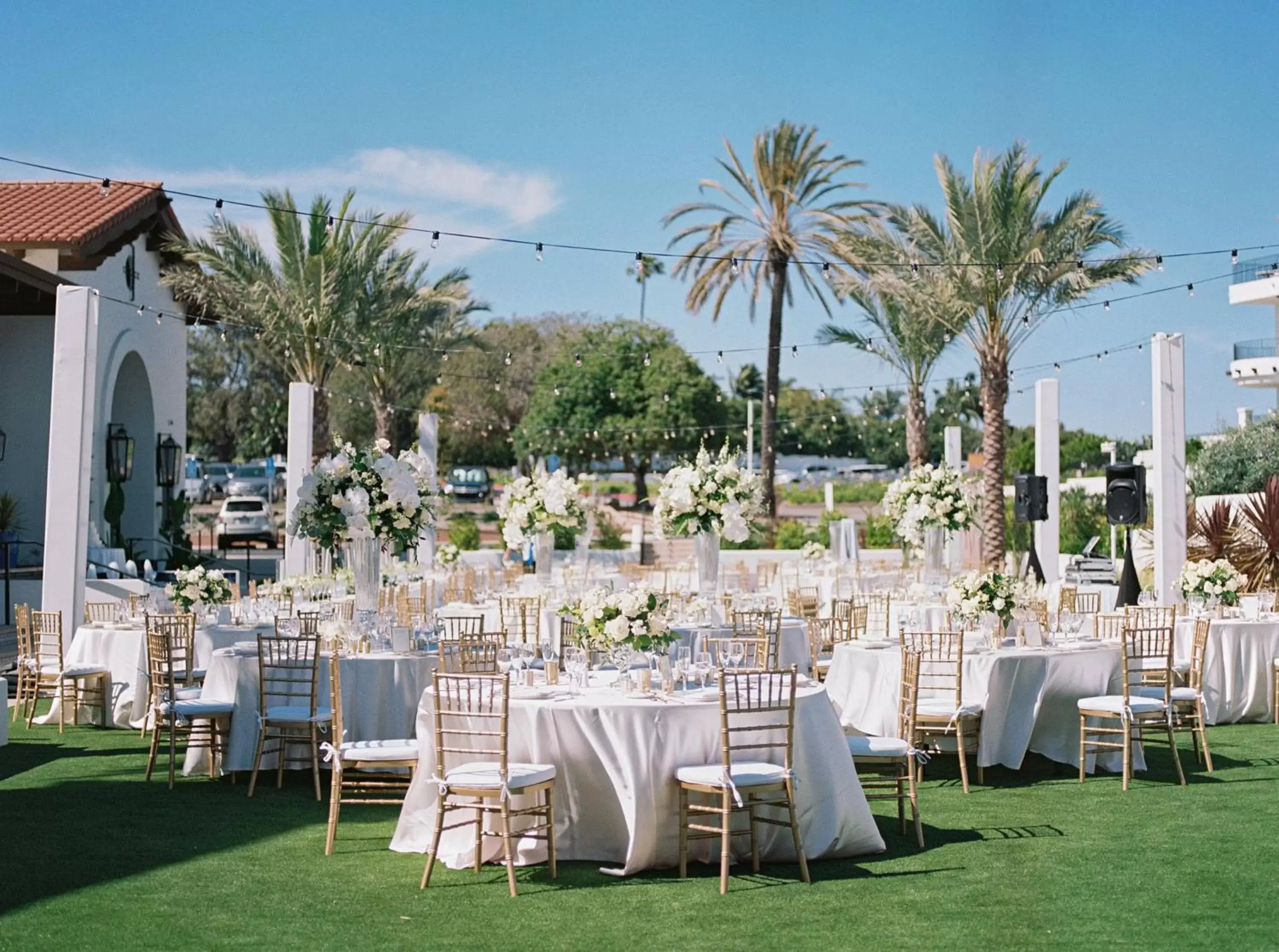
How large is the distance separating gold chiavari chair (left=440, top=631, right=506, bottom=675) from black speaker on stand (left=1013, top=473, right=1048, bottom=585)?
10.9 m

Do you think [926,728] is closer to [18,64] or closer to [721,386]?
[18,64]

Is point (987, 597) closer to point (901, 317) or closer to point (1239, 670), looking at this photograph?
point (1239, 670)

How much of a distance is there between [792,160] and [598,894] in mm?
22858

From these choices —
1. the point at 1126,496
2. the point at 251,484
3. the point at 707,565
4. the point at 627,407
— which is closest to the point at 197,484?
the point at 251,484

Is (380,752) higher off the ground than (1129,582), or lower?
lower

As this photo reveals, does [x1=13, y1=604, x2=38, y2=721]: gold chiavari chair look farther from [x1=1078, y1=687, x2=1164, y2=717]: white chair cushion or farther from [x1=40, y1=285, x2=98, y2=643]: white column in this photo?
[x1=1078, y1=687, x2=1164, y2=717]: white chair cushion

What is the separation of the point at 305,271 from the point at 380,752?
61.4 feet

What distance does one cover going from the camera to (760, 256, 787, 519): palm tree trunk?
28578 millimetres

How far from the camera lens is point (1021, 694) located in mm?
10141

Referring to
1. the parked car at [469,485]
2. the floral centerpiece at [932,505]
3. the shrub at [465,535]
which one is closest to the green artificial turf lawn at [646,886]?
the floral centerpiece at [932,505]

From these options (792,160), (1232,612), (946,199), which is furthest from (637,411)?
(1232,612)

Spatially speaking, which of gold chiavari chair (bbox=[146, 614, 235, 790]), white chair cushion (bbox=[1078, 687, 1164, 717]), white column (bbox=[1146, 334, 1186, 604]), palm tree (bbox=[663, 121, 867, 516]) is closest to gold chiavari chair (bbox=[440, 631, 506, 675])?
gold chiavari chair (bbox=[146, 614, 235, 790])

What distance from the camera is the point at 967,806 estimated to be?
896 centimetres

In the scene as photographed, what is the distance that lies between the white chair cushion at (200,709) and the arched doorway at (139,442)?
1822cm
